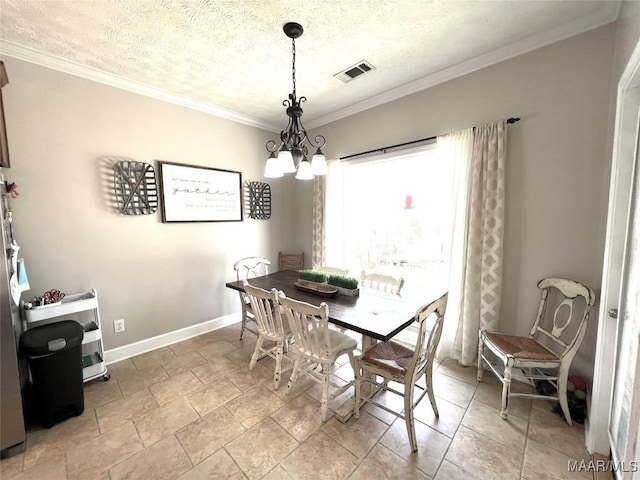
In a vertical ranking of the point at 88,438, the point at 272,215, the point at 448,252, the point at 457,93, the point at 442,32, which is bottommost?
the point at 88,438

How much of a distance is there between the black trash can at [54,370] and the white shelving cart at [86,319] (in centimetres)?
18

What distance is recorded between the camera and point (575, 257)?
1.87m

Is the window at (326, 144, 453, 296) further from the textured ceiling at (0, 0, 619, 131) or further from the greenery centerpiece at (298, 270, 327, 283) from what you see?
the textured ceiling at (0, 0, 619, 131)

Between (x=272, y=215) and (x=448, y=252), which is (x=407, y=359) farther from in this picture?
(x=272, y=215)

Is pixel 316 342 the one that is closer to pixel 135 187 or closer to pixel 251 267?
pixel 251 267

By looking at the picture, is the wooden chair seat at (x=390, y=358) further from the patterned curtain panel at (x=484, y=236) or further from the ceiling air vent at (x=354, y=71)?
the ceiling air vent at (x=354, y=71)

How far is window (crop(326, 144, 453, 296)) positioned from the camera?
8.41ft

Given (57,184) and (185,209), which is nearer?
(57,184)

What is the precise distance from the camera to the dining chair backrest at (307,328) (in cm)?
164

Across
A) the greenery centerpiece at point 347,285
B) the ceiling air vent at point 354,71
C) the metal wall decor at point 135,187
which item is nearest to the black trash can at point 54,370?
the metal wall decor at point 135,187

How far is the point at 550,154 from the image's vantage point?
1923mm

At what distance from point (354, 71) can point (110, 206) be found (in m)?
2.61

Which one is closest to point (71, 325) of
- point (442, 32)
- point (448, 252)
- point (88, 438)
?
point (88, 438)

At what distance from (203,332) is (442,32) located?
12.2 feet
